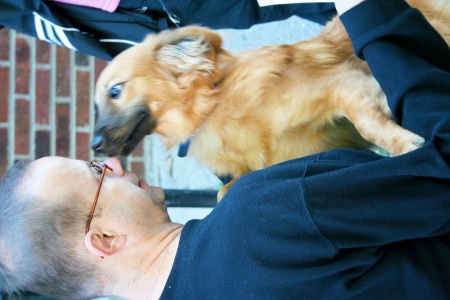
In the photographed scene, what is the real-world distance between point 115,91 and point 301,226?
1.05m

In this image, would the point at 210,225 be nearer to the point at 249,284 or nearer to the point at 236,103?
the point at 249,284

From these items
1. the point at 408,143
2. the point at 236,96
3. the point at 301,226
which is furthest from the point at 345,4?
the point at 236,96

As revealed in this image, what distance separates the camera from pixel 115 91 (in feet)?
5.60

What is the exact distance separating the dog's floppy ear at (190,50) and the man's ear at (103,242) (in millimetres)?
737

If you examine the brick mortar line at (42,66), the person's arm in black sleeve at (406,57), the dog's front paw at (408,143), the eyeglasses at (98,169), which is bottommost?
the brick mortar line at (42,66)

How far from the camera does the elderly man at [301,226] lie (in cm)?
89

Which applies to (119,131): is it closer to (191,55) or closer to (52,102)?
(191,55)

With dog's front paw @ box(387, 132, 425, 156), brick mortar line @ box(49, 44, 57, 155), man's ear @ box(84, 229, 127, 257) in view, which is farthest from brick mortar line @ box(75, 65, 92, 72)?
dog's front paw @ box(387, 132, 425, 156)

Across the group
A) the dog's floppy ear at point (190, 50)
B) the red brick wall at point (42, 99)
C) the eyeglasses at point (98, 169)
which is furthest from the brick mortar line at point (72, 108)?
A: the eyeglasses at point (98, 169)

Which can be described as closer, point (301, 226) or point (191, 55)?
point (301, 226)

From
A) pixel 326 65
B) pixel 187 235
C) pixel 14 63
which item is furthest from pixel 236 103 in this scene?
pixel 14 63

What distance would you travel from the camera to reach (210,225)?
1.01 metres

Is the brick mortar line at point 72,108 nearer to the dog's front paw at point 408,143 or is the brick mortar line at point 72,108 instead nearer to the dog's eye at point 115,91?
the dog's eye at point 115,91

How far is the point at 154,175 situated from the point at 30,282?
1.99 m
